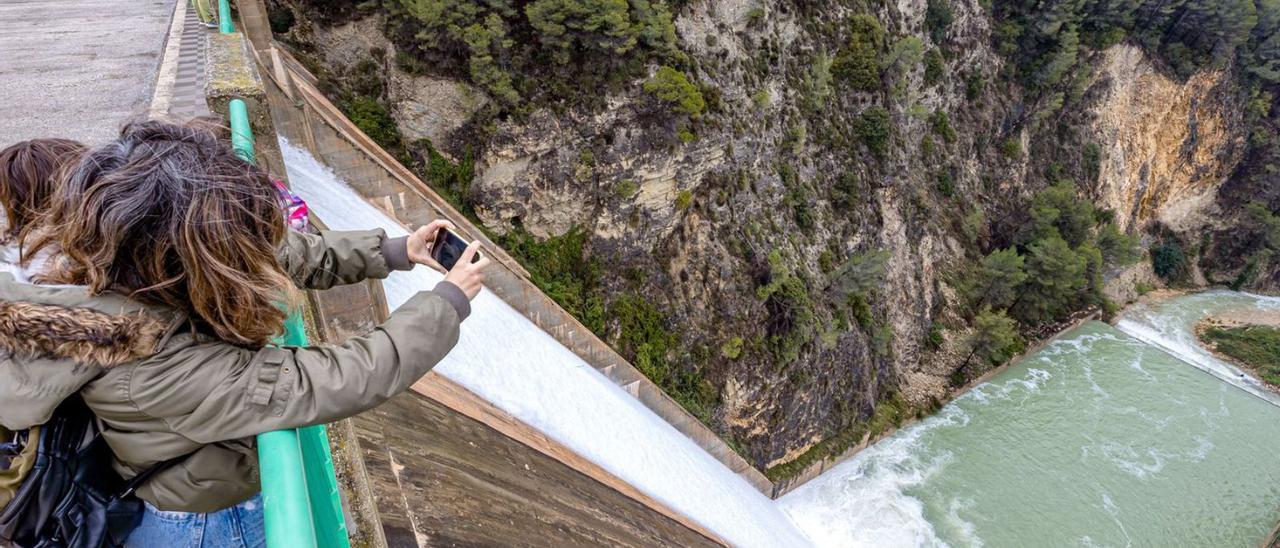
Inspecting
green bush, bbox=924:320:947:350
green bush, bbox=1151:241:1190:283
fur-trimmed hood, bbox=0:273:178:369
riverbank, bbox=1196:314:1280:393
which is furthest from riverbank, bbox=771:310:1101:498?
fur-trimmed hood, bbox=0:273:178:369

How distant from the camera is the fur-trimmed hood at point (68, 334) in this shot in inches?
54.8

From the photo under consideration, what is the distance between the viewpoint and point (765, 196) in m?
16.1

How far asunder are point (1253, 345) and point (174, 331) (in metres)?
35.3

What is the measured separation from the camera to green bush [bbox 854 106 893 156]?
18953mm

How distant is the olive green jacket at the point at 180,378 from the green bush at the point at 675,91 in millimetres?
12307

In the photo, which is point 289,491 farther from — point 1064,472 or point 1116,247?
point 1116,247

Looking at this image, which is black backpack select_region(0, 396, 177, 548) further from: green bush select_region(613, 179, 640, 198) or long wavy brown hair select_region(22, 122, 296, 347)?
green bush select_region(613, 179, 640, 198)

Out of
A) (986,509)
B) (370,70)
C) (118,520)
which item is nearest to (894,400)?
(986,509)

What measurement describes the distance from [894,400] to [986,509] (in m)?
3.87

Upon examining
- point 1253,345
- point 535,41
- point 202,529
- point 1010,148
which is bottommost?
point 1253,345

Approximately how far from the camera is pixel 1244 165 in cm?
3203

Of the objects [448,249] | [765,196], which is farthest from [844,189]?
[448,249]

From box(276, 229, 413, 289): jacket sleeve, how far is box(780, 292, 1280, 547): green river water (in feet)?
46.8

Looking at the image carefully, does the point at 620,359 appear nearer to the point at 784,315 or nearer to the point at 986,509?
the point at 784,315
